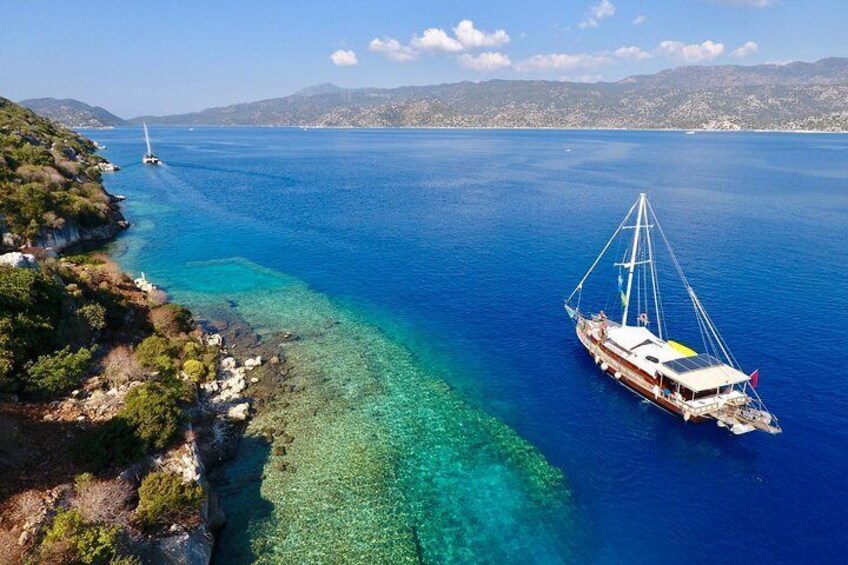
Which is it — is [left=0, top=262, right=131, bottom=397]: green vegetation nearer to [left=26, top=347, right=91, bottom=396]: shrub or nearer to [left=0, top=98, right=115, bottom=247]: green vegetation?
[left=26, top=347, right=91, bottom=396]: shrub

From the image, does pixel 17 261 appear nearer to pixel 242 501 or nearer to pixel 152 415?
pixel 152 415

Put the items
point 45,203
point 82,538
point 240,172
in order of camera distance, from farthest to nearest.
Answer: point 240,172
point 45,203
point 82,538

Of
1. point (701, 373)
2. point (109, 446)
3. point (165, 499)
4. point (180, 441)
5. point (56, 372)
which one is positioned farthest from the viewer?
point (701, 373)

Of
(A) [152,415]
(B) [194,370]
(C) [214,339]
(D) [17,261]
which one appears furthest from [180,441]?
(D) [17,261]

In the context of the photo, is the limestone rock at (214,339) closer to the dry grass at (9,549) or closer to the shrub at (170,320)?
the shrub at (170,320)

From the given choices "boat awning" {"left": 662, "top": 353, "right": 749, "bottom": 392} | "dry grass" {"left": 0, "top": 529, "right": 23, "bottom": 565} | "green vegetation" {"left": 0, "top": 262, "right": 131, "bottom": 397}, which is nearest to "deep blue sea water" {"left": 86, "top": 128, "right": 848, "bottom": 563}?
"boat awning" {"left": 662, "top": 353, "right": 749, "bottom": 392}

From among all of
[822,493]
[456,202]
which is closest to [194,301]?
[822,493]

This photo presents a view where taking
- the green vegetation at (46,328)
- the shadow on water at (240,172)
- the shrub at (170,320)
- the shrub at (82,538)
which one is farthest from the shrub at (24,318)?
the shadow on water at (240,172)
